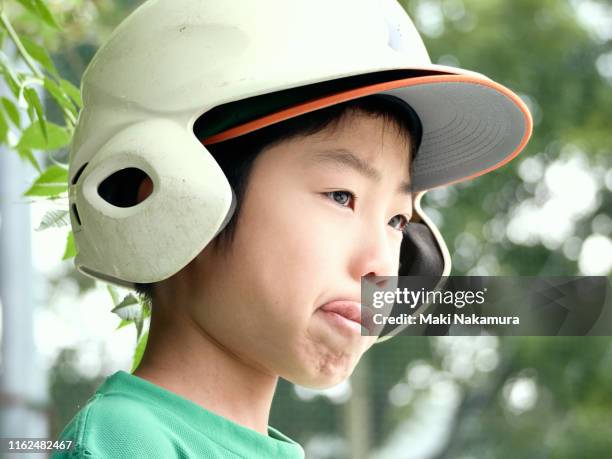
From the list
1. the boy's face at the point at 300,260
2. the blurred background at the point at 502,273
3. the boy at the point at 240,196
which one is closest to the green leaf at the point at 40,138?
the boy at the point at 240,196

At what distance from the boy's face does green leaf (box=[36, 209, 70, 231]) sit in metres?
0.21

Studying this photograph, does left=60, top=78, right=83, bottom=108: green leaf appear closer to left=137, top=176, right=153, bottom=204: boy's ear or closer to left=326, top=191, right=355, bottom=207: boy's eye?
left=137, top=176, right=153, bottom=204: boy's ear

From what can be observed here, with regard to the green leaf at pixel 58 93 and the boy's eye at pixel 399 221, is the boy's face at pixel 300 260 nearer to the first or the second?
the boy's eye at pixel 399 221

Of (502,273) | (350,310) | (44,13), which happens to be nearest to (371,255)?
(350,310)

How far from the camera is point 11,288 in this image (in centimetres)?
187

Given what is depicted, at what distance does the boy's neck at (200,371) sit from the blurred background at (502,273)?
292cm

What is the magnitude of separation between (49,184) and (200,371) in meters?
0.29

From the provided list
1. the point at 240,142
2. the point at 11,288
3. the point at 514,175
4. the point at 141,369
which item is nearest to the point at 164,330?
the point at 141,369

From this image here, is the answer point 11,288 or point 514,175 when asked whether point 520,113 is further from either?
point 514,175

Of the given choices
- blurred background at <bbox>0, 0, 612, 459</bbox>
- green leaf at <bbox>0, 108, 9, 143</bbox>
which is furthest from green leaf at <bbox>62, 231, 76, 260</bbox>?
blurred background at <bbox>0, 0, 612, 459</bbox>

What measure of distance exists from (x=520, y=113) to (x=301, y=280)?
26cm

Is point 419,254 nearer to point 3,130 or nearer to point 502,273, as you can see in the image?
point 3,130

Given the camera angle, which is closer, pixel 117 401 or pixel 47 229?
pixel 117 401

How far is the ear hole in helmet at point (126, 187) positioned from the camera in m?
0.78
